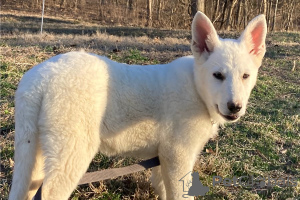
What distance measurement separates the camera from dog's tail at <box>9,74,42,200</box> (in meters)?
2.44

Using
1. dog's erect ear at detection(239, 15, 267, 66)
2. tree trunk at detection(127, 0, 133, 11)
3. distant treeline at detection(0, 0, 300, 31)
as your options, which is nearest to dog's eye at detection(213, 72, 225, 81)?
dog's erect ear at detection(239, 15, 267, 66)

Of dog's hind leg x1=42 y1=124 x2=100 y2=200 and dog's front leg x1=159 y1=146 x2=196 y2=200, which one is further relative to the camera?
dog's front leg x1=159 y1=146 x2=196 y2=200

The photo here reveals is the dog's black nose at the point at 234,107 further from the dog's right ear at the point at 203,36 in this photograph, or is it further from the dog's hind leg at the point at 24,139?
the dog's hind leg at the point at 24,139

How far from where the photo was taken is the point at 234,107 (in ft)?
8.36

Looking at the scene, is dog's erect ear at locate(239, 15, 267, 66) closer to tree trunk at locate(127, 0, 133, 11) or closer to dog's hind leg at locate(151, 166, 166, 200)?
dog's hind leg at locate(151, 166, 166, 200)

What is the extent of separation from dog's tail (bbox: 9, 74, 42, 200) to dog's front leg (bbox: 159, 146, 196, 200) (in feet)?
3.72

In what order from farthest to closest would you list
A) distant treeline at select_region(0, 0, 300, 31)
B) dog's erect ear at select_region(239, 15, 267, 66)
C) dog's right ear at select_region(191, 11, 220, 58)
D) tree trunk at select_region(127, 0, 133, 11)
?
1. tree trunk at select_region(127, 0, 133, 11)
2. distant treeline at select_region(0, 0, 300, 31)
3. dog's erect ear at select_region(239, 15, 267, 66)
4. dog's right ear at select_region(191, 11, 220, 58)

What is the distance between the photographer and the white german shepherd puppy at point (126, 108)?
2.45 meters

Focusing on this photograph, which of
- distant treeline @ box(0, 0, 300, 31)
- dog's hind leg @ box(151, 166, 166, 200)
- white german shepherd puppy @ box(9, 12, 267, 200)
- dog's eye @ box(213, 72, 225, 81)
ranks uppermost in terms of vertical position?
distant treeline @ box(0, 0, 300, 31)

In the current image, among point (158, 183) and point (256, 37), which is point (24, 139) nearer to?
point (158, 183)

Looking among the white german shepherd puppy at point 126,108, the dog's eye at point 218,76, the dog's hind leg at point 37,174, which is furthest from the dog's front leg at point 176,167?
the dog's hind leg at point 37,174

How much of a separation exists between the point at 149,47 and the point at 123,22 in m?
18.7

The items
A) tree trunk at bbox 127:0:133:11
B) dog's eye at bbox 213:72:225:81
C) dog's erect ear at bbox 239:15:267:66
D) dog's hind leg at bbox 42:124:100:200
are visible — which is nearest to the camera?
dog's hind leg at bbox 42:124:100:200

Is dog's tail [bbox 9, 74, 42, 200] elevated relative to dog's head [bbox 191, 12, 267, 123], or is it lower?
lower
